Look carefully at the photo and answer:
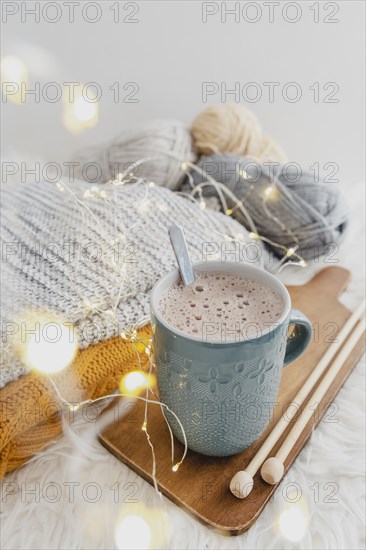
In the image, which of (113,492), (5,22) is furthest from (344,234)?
(5,22)

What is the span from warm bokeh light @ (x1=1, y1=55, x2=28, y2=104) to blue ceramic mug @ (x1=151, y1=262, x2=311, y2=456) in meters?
0.57

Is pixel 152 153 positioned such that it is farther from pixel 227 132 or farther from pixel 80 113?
pixel 80 113

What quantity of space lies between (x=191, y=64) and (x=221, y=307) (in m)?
0.65

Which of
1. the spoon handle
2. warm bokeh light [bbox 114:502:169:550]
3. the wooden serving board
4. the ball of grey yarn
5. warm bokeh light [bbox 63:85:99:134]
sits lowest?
warm bokeh light [bbox 114:502:169:550]

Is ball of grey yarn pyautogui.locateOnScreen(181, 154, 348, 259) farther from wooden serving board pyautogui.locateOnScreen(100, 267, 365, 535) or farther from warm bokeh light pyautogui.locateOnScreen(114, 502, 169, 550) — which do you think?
warm bokeh light pyautogui.locateOnScreen(114, 502, 169, 550)

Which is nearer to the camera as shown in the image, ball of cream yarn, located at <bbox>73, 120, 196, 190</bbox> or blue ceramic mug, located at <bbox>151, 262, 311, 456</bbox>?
blue ceramic mug, located at <bbox>151, 262, 311, 456</bbox>

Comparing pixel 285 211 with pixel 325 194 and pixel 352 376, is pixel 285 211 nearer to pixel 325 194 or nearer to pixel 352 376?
pixel 325 194

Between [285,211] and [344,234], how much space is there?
10cm

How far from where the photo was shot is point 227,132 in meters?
0.82

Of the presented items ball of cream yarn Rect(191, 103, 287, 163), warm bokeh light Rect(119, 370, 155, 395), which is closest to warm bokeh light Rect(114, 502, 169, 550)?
warm bokeh light Rect(119, 370, 155, 395)

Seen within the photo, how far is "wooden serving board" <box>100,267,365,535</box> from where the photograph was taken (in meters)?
0.42

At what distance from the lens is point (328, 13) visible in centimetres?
87

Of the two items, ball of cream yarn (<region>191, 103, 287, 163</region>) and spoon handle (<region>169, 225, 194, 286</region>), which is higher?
ball of cream yarn (<region>191, 103, 287, 163</region>)

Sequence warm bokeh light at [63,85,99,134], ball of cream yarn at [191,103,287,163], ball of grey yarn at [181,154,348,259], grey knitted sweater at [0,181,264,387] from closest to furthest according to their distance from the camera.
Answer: grey knitted sweater at [0,181,264,387] < ball of grey yarn at [181,154,348,259] < ball of cream yarn at [191,103,287,163] < warm bokeh light at [63,85,99,134]
